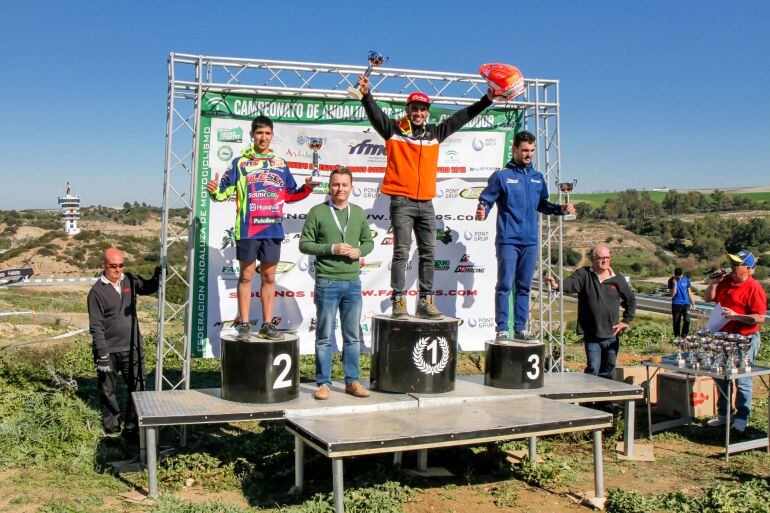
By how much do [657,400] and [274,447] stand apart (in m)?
4.54

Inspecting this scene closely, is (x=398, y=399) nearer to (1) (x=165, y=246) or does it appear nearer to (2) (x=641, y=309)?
(1) (x=165, y=246)

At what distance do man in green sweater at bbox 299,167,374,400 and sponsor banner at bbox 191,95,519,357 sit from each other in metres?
1.81

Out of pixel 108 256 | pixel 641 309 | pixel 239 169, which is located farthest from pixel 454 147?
pixel 641 309

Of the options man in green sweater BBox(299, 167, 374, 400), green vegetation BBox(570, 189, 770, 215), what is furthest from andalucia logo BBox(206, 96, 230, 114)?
green vegetation BBox(570, 189, 770, 215)

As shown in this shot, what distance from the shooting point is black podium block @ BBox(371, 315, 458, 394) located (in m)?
5.96

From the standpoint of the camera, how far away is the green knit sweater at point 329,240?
19.6 ft

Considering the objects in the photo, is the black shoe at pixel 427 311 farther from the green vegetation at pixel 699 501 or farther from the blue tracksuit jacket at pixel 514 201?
the green vegetation at pixel 699 501

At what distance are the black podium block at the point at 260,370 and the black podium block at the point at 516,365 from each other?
6.42ft

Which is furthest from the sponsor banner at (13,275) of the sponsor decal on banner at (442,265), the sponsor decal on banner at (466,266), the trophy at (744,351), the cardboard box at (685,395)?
the trophy at (744,351)

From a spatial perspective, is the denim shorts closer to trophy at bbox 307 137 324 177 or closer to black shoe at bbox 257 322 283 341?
black shoe at bbox 257 322 283 341

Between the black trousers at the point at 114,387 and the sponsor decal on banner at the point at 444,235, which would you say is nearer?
the black trousers at the point at 114,387

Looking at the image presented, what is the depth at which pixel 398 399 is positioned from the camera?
583 cm

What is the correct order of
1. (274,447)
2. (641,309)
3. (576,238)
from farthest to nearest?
(576,238)
(641,309)
(274,447)

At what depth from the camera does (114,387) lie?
6.66 meters
